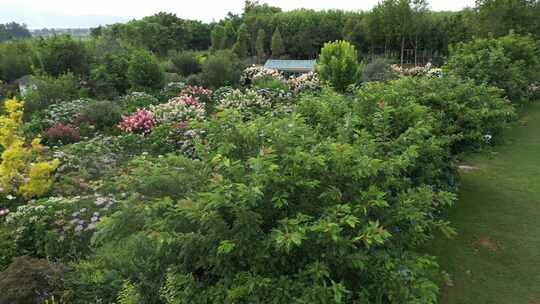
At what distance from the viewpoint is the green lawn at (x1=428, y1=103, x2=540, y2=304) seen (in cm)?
521

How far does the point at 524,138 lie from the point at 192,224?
11.6 m

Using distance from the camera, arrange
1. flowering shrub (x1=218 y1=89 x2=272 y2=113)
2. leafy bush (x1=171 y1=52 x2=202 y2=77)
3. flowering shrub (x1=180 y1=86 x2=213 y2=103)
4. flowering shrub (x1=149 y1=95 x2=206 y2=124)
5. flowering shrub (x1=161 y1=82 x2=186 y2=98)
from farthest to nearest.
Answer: leafy bush (x1=171 y1=52 x2=202 y2=77) → flowering shrub (x1=161 y1=82 x2=186 y2=98) → flowering shrub (x1=180 y1=86 x2=213 y2=103) → flowering shrub (x1=218 y1=89 x2=272 y2=113) → flowering shrub (x1=149 y1=95 x2=206 y2=124)

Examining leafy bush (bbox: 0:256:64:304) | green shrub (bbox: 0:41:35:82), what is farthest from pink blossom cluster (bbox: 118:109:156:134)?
green shrub (bbox: 0:41:35:82)

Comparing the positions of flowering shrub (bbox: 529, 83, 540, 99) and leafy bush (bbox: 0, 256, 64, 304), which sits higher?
flowering shrub (bbox: 529, 83, 540, 99)

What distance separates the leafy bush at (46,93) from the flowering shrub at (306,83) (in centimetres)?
738

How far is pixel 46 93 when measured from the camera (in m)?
12.9

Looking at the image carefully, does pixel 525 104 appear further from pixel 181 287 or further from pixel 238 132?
pixel 181 287

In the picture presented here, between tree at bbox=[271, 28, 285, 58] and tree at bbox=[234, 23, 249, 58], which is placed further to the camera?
tree at bbox=[271, 28, 285, 58]

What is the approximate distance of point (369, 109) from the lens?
5902 mm

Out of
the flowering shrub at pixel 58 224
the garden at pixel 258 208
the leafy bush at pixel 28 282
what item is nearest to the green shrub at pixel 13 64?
the garden at pixel 258 208

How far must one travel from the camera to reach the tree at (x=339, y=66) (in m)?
14.8

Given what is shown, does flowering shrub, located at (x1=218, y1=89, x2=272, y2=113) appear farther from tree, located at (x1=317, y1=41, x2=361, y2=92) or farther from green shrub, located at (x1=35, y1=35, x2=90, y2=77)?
green shrub, located at (x1=35, y1=35, x2=90, y2=77)

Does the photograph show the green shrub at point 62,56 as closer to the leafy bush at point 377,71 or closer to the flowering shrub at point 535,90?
the leafy bush at point 377,71

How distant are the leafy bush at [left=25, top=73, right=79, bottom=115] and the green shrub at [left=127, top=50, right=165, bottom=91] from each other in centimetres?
213
